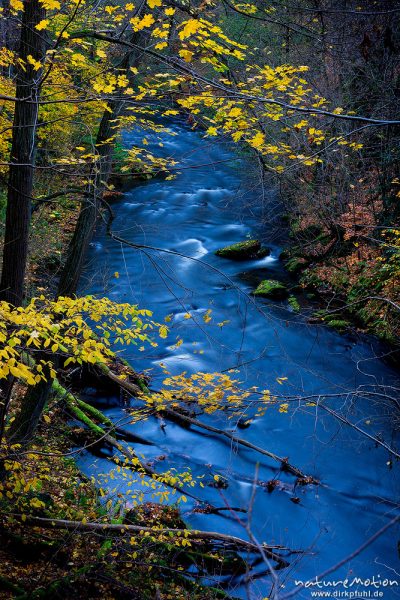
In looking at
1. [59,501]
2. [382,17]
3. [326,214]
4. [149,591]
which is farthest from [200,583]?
[382,17]

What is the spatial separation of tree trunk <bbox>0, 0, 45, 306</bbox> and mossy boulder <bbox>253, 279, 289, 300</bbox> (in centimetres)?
810

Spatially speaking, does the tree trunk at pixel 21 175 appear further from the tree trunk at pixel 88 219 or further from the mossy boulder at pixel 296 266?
the mossy boulder at pixel 296 266

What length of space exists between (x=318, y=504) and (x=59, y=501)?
12.3 ft

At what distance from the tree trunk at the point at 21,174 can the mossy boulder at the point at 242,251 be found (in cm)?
1013

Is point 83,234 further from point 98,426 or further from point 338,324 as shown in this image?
point 338,324

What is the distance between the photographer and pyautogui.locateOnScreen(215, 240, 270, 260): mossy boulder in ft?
52.6

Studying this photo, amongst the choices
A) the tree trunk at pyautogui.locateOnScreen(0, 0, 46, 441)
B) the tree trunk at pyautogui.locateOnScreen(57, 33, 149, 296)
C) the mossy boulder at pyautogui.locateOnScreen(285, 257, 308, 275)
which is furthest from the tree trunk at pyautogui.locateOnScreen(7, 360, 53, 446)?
the mossy boulder at pyautogui.locateOnScreen(285, 257, 308, 275)

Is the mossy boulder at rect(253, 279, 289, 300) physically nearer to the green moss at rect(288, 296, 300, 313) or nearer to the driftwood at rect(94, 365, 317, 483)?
the green moss at rect(288, 296, 300, 313)

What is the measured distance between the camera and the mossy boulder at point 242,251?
52.6 feet

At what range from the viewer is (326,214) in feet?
45.3

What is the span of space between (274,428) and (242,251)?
7.93m

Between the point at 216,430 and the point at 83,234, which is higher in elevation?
the point at 83,234

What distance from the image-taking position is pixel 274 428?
9156 mm

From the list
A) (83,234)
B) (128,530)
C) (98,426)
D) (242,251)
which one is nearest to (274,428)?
(98,426)
